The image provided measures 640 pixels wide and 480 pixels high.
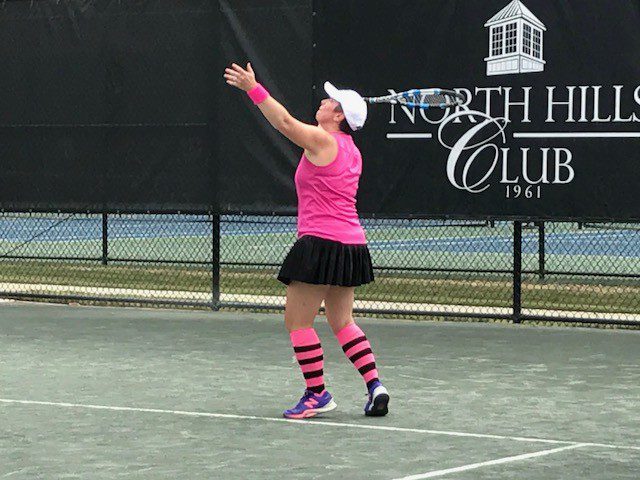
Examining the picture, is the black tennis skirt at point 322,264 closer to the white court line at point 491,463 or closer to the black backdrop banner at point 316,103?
the white court line at point 491,463

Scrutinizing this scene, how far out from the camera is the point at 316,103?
1345cm

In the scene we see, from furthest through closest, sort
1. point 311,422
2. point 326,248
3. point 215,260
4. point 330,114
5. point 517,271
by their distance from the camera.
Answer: point 215,260
point 517,271
point 330,114
point 326,248
point 311,422

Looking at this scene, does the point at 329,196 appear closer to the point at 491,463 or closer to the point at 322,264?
the point at 322,264

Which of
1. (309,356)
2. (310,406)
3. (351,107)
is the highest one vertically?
(351,107)

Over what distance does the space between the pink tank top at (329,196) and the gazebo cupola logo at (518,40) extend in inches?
173

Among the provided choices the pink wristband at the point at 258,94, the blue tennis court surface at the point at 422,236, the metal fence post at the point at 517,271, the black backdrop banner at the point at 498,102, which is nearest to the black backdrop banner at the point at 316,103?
the black backdrop banner at the point at 498,102

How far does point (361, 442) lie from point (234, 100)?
6.46 metres

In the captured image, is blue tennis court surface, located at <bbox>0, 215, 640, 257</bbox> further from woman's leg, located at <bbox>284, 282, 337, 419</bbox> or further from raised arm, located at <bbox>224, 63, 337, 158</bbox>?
raised arm, located at <bbox>224, 63, 337, 158</bbox>

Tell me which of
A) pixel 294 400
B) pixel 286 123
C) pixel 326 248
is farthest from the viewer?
pixel 294 400

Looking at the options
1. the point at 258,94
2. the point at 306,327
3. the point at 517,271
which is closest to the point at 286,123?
the point at 258,94

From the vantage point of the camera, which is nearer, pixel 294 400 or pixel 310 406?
pixel 310 406

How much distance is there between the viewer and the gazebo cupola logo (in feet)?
41.7

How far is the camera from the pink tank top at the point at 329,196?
8555 millimetres

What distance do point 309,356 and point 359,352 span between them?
0.29m
